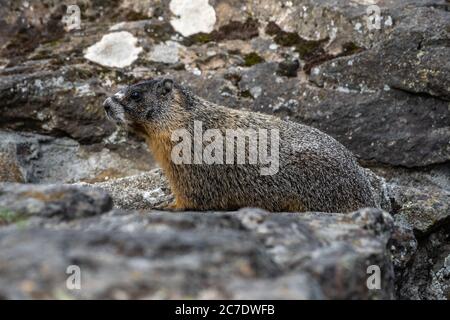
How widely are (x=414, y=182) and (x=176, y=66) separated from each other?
12.4 feet

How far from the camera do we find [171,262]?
4137 millimetres

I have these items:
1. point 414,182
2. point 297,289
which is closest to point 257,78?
point 414,182

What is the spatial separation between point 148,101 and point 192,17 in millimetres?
2586

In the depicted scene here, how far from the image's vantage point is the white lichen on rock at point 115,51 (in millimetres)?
10422

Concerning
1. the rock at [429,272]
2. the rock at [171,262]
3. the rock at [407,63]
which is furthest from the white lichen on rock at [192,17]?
the rock at [171,262]

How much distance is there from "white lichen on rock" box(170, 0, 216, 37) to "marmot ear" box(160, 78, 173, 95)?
2.16 meters

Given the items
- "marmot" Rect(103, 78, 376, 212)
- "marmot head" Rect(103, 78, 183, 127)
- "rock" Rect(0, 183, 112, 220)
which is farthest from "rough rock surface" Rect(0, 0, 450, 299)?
"rock" Rect(0, 183, 112, 220)

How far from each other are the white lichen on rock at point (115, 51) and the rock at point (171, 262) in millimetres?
5766

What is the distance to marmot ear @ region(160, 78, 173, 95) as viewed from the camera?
867cm

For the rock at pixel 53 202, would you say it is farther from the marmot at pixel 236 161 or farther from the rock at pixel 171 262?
the marmot at pixel 236 161

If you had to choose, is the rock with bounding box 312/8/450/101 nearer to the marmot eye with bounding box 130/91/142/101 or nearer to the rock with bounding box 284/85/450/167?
the rock with bounding box 284/85/450/167

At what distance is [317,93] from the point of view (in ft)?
32.3
